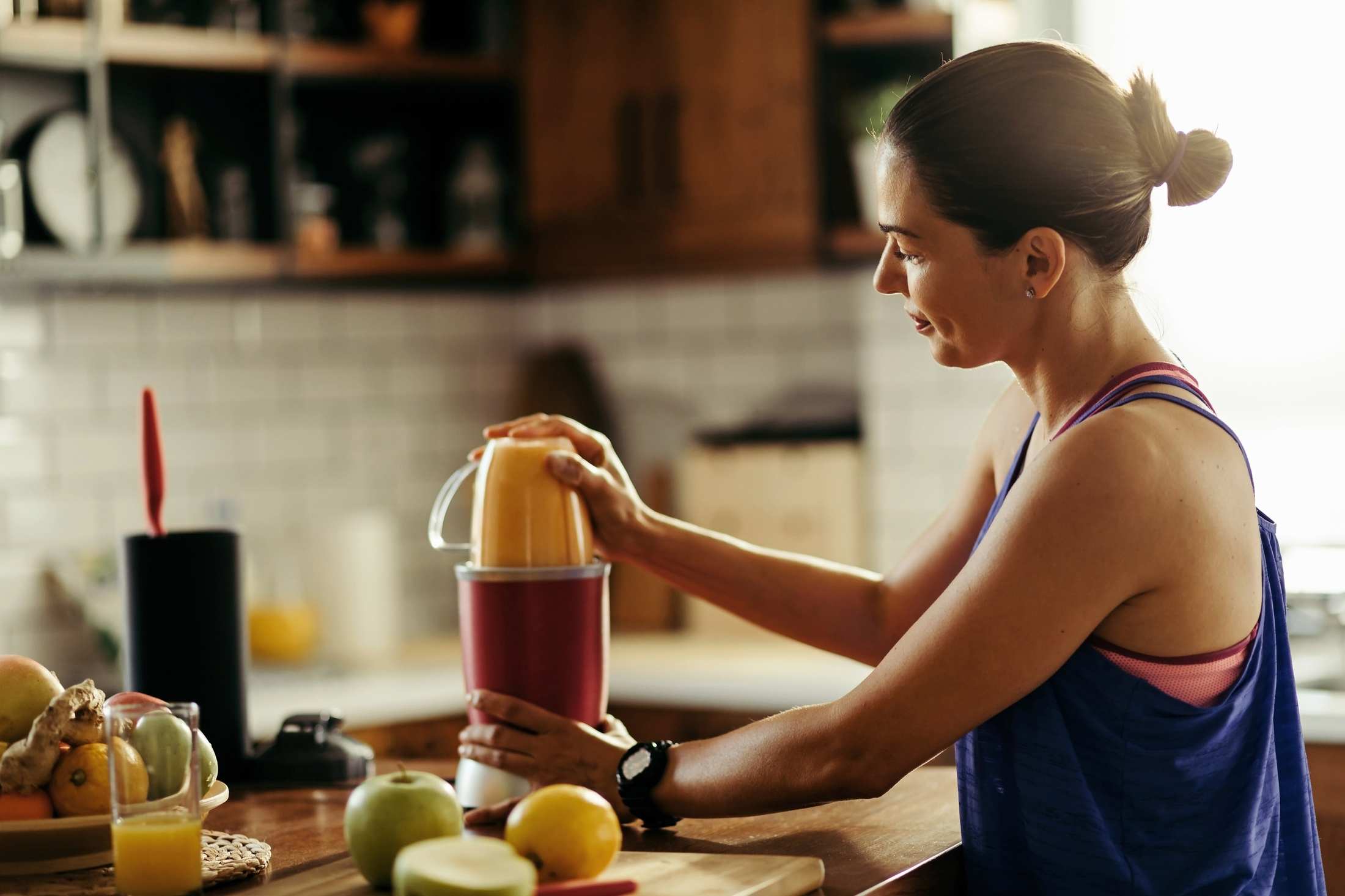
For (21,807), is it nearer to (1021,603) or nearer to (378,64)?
(1021,603)

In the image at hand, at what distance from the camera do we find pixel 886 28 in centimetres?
345

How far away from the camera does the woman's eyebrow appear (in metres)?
1.56

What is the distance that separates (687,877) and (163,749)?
42cm

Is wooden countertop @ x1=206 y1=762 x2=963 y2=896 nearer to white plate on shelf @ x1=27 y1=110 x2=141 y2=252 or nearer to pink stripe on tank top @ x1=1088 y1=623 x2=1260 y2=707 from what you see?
pink stripe on tank top @ x1=1088 y1=623 x2=1260 y2=707

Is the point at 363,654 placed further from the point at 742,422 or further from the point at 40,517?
the point at 742,422

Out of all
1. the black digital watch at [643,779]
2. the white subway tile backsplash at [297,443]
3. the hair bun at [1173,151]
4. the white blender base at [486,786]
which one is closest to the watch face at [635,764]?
the black digital watch at [643,779]

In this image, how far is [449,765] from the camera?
197 centimetres

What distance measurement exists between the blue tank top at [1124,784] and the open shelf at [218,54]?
7.39ft

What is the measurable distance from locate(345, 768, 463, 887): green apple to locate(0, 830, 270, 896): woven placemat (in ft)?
0.46

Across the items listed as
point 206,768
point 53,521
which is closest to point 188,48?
point 53,521

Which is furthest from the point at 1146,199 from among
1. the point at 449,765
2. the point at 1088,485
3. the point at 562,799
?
Answer: the point at 449,765

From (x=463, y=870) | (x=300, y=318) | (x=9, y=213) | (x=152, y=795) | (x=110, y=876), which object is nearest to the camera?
(x=463, y=870)

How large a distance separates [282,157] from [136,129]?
0.96 feet

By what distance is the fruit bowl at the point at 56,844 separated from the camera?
135cm
